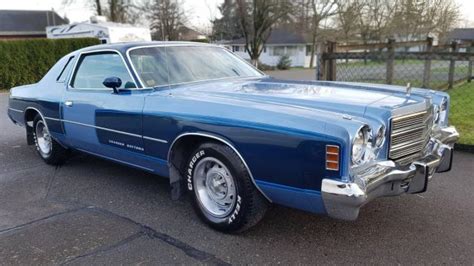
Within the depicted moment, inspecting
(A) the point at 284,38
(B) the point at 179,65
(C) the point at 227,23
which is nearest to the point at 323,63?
(B) the point at 179,65

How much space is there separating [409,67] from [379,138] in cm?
957

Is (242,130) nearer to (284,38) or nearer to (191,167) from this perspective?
(191,167)

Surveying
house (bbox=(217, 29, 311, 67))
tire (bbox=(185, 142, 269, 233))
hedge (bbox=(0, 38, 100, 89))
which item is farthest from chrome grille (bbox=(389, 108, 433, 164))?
house (bbox=(217, 29, 311, 67))

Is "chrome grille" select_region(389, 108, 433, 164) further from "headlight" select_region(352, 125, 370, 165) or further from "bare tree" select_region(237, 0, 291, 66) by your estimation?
"bare tree" select_region(237, 0, 291, 66)

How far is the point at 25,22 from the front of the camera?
41.1 m

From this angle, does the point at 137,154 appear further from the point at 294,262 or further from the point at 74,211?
the point at 294,262

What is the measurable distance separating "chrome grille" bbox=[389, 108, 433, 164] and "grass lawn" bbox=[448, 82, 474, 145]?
2.83 metres

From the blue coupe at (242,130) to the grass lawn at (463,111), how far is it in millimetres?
2628

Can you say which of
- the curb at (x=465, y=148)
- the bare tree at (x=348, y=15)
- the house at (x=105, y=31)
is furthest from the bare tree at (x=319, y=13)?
the curb at (x=465, y=148)

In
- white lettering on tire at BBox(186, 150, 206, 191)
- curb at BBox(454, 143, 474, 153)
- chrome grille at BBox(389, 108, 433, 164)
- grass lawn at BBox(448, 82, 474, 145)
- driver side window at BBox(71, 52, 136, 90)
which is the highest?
driver side window at BBox(71, 52, 136, 90)

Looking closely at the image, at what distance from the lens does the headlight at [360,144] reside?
279 centimetres

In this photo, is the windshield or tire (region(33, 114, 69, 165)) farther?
tire (region(33, 114, 69, 165))

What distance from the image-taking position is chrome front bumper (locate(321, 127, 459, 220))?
8.73 ft

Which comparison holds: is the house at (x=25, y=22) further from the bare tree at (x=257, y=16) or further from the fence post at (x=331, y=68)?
the fence post at (x=331, y=68)
